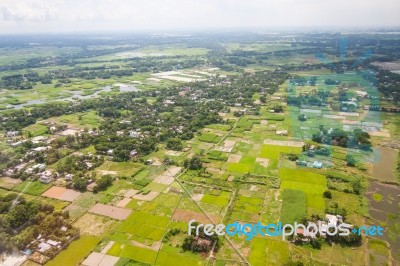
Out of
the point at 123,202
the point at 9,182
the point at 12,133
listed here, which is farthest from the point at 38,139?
the point at 123,202

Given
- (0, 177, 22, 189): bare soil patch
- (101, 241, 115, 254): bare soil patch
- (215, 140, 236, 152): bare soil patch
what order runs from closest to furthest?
(101, 241, 115, 254): bare soil patch
(0, 177, 22, 189): bare soil patch
(215, 140, 236, 152): bare soil patch

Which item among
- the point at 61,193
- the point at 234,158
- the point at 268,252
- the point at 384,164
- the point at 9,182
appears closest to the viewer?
the point at 268,252

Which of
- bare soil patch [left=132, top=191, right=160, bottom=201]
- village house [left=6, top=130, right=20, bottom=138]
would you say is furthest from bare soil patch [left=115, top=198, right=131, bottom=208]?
village house [left=6, top=130, right=20, bottom=138]

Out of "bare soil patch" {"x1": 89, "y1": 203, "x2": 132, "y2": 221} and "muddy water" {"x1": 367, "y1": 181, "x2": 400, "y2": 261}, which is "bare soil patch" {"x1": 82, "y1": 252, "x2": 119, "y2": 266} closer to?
"bare soil patch" {"x1": 89, "y1": 203, "x2": 132, "y2": 221}

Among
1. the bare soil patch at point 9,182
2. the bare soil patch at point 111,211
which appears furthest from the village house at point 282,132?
the bare soil patch at point 9,182

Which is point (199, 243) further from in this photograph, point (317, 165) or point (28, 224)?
point (317, 165)

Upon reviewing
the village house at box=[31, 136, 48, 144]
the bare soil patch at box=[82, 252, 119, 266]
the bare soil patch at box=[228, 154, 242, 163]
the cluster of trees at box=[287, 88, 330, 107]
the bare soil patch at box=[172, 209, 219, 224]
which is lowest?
the bare soil patch at box=[82, 252, 119, 266]

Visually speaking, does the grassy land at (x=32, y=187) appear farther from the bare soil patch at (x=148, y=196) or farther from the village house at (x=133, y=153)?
the village house at (x=133, y=153)
